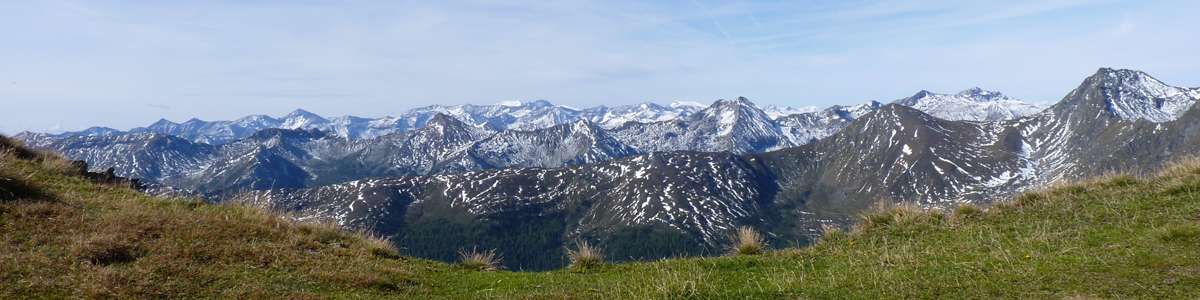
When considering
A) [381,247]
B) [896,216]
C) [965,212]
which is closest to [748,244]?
[896,216]

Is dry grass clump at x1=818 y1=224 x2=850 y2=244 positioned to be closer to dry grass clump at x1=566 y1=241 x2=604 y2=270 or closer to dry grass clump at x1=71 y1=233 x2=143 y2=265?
dry grass clump at x1=566 y1=241 x2=604 y2=270

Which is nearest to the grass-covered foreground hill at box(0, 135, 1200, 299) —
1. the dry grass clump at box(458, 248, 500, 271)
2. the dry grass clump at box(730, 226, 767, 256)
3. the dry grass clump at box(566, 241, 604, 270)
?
the dry grass clump at box(566, 241, 604, 270)

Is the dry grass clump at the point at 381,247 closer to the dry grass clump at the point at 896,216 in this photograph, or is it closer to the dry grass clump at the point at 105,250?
the dry grass clump at the point at 105,250

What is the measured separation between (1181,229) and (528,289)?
14.1 m

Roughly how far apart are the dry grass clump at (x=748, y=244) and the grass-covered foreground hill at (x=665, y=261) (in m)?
1.19

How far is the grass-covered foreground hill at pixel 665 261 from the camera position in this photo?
12117 mm

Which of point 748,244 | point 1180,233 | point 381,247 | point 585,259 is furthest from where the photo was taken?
point 748,244

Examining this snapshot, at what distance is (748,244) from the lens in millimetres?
19453

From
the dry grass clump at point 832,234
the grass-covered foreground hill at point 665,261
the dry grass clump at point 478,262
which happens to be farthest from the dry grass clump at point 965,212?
the dry grass clump at point 478,262

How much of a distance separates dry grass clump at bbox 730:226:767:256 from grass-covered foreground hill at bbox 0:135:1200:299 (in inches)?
46.8

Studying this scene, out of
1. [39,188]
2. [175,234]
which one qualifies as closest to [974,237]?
[175,234]

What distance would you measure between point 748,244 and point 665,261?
2.88 metres

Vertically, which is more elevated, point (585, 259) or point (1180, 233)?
point (1180, 233)

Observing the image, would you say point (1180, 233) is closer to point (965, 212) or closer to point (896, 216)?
point (965, 212)
